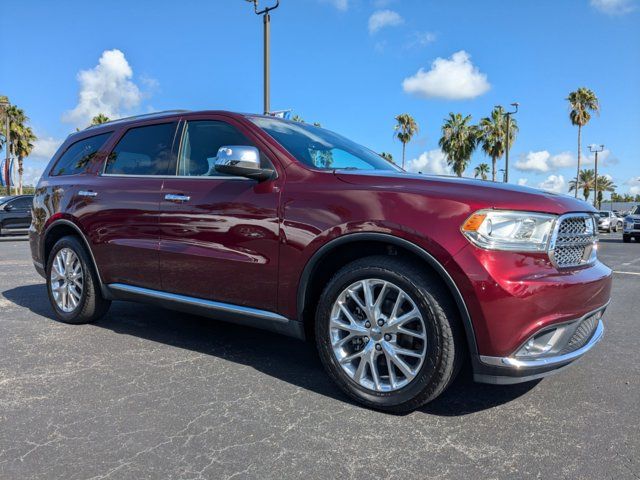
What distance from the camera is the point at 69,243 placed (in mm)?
4605

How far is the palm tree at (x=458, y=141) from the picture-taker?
1668 inches

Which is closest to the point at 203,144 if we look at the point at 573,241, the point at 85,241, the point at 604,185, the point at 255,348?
the point at 85,241

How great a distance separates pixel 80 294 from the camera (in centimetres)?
455

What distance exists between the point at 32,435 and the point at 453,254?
2.28m

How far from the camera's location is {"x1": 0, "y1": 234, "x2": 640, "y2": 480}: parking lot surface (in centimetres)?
221

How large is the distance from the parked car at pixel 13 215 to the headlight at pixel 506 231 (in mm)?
17854

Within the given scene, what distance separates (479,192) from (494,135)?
1583 inches

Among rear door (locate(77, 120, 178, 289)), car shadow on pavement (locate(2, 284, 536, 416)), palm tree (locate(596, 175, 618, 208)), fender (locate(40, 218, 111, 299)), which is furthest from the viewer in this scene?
palm tree (locate(596, 175, 618, 208))

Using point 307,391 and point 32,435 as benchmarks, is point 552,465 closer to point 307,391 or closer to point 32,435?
point 307,391

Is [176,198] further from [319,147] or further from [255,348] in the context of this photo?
[255,348]

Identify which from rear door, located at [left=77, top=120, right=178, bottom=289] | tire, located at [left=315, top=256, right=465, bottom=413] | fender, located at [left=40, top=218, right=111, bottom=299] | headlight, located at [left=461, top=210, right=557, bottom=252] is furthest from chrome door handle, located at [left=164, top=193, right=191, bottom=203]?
headlight, located at [left=461, top=210, right=557, bottom=252]

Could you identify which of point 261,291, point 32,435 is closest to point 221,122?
point 261,291

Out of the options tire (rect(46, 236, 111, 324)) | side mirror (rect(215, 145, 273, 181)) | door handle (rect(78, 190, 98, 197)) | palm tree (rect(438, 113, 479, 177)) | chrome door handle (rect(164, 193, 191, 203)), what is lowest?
tire (rect(46, 236, 111, 324))

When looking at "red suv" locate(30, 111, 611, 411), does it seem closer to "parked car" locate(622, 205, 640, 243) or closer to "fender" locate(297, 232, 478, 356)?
"fender" locate(297, 232, 478, 356)
